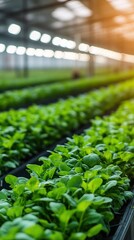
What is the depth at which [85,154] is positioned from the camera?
2.66m

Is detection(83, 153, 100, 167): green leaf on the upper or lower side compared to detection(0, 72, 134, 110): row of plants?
lower

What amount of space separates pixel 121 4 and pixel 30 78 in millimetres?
5134

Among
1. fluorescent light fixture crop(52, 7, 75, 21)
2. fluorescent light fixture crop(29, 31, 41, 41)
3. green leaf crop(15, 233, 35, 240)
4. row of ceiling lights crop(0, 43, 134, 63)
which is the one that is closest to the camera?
green leaf crop(15, 233, 35, 240)

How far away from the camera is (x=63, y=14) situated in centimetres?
1521

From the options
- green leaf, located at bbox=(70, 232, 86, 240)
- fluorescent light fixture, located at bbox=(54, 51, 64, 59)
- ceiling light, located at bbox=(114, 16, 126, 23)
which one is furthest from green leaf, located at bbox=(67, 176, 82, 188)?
fluorescent light fixture, located at bbox=(54, 51, 64, 59)

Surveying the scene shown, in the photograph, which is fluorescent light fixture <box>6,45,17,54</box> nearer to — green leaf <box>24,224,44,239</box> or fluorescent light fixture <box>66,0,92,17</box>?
fluorescent light fixture <box>66,0,92,17</box>

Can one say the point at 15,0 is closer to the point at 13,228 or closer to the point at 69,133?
the point at 69,133

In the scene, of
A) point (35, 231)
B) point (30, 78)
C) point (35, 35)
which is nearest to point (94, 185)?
point (35, 231)

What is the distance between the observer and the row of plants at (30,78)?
1185cm

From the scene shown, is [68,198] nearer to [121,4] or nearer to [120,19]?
[121,4]

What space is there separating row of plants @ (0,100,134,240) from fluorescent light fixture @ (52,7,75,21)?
39.2ft

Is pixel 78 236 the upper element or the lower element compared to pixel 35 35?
lower

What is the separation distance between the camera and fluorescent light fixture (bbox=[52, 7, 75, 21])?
1417 cm

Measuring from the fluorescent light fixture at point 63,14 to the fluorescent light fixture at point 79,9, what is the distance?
253 mm
